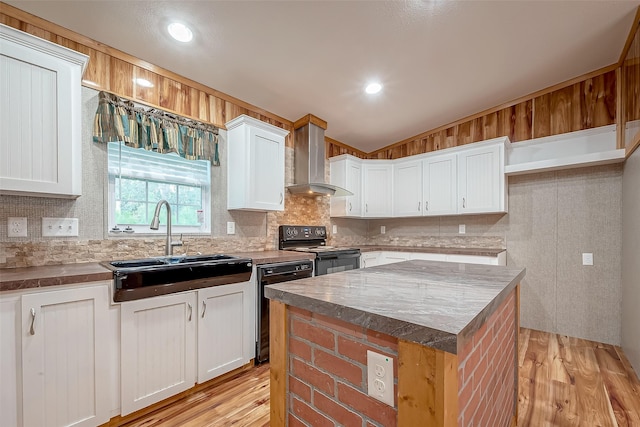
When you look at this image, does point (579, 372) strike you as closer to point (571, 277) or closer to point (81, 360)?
point (571, 277)

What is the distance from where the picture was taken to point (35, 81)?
157cm

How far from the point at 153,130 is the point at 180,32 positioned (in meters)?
0.77

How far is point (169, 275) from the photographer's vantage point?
1.77m

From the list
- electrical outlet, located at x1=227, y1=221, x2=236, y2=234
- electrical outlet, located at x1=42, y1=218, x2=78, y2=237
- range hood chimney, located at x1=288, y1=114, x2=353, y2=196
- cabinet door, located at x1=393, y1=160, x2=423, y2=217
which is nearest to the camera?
electrical outlet, located at x1=42, y1=218, x2=78, y2=237

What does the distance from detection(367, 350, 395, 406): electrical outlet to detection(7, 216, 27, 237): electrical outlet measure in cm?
224

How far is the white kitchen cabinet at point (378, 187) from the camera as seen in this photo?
428 cm

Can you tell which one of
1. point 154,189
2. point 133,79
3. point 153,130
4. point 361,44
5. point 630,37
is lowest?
point 154,189

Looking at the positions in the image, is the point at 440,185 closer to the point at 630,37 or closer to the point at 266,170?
the point at 630,37

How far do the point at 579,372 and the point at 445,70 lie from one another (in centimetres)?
288

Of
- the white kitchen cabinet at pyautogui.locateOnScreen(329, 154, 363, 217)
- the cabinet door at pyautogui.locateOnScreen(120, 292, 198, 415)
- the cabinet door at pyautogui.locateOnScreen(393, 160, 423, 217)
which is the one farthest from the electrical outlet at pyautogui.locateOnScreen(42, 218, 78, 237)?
the cabinet door at pyautogui.locateOnScreen(393, 160, 423, 217)

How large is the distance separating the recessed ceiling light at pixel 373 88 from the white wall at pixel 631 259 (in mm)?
2246

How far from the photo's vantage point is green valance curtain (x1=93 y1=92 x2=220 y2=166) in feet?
6.73

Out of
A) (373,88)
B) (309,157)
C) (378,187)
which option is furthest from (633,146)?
(309,157)

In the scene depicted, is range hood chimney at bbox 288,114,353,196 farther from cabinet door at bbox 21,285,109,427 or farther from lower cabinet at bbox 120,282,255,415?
cabinet door at bbox 21,285,109,427
